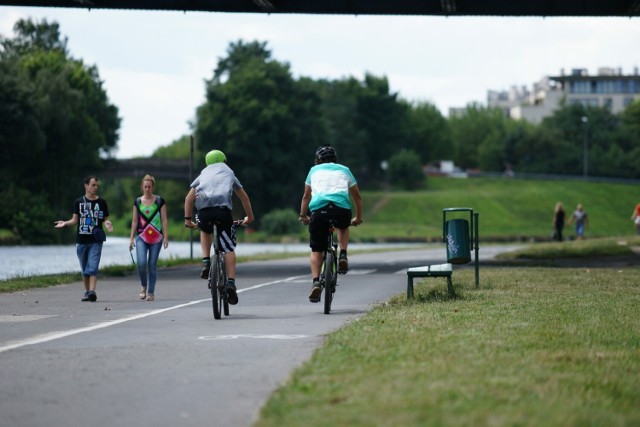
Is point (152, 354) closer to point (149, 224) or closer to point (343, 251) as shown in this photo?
point (343, 251)

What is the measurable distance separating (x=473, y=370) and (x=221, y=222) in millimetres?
6332

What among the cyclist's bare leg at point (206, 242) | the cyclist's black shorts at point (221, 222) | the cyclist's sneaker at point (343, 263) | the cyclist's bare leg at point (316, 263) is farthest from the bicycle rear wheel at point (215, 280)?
the cyclist's sneaker at point (343, 263)

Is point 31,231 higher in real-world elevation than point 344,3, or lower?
lower

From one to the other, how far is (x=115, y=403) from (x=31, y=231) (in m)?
64.8

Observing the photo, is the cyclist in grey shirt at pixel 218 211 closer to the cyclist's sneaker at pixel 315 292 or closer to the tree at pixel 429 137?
the cyclist's sneaker at pixel 315 292

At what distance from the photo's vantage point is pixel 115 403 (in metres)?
8.30

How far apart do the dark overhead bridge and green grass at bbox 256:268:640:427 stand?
61.2 feet

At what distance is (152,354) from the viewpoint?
11.0 meters

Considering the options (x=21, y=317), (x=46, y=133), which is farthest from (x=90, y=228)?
(x=46, y=133)

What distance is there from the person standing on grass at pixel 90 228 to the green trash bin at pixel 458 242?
4716 millimetres

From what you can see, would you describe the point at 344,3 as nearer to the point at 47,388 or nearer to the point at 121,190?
the point at 47,388

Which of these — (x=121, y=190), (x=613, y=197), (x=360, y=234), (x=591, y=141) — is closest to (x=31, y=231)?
(x=360, y=234)

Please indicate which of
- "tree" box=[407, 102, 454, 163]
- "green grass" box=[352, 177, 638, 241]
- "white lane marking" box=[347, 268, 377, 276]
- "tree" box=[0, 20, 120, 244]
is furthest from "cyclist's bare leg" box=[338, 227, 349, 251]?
"tree" box=[407, 102, 454, 163]

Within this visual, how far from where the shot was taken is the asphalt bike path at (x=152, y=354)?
805cm
